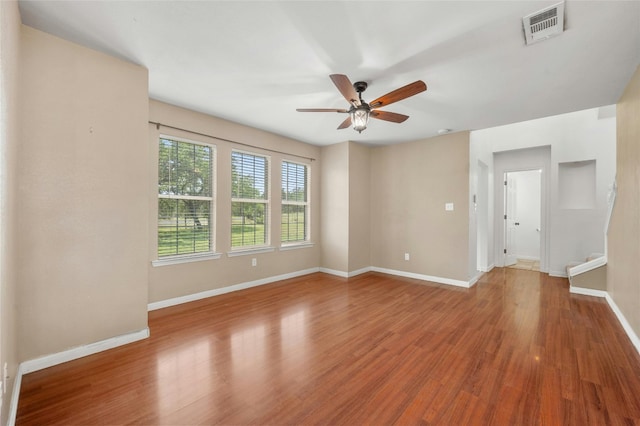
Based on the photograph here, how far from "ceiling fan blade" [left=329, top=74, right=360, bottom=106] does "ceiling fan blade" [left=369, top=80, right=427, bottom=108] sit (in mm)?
197

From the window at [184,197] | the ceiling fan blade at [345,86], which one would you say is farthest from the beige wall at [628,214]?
the window at [184,197]

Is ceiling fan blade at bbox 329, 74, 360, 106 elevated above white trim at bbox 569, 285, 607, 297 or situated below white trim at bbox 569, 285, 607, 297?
above

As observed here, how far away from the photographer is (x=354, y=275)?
520 cm

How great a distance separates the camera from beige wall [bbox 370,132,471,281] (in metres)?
4.52

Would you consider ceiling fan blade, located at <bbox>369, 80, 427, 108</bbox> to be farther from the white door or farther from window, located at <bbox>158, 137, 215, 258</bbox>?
the white door

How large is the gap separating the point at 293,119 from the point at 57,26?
2463 mm

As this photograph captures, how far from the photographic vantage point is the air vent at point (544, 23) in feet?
5.92

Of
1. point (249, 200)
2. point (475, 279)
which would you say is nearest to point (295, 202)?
point (249, 200)

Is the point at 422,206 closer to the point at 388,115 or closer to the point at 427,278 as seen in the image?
the point at 427,278

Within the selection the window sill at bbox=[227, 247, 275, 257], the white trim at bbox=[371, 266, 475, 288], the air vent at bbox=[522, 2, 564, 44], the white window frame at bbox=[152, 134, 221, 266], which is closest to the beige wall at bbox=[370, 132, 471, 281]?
the white trim at bbox=[371, 266, 475, 288]

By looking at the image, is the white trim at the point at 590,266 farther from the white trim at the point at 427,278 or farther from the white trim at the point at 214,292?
the white trim at the point at 214,292

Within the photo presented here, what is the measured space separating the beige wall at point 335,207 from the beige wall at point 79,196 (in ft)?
10.9

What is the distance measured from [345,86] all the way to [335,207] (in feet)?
10.5

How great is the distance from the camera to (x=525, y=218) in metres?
7.10
